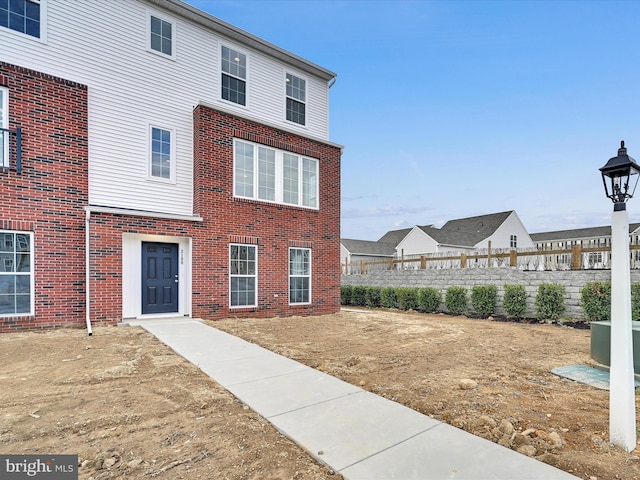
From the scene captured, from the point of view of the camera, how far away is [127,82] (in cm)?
899

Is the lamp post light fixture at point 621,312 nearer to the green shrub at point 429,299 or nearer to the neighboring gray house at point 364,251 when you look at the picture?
the green shrub at point 429,299

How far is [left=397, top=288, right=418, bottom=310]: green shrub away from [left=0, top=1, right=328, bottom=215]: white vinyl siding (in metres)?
8.90

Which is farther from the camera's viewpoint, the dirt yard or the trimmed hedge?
the trimmed hedge

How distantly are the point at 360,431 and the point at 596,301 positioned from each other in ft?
31.5

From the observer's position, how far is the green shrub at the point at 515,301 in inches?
425

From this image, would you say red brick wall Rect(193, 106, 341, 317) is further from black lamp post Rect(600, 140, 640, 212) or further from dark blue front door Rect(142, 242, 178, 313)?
black lamp post Rect(600, 140, 640, 212)

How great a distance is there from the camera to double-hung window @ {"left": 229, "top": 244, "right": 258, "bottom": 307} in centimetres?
977

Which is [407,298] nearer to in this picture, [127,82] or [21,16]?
[127,82]

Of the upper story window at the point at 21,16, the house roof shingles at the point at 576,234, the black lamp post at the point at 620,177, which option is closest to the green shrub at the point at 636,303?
the black lamp post at the point at 620,177

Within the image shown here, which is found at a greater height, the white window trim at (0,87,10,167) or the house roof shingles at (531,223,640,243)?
the white window trim at (0,87,10,167)

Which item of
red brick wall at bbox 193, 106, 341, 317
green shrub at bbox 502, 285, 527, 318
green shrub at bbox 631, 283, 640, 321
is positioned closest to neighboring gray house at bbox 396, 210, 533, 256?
green shrub at bbox 502, 285, 527, 318

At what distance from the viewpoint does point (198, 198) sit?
9438 millimetres

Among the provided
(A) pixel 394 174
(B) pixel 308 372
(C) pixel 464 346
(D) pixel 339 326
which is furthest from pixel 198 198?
(A) pixel 394 174

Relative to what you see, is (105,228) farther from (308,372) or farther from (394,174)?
(394,174)
